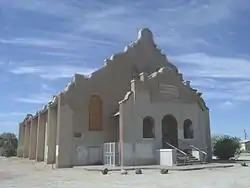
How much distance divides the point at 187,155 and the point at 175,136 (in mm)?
3718

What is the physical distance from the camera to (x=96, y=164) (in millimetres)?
35906

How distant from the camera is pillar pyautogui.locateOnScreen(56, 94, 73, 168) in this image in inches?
1352

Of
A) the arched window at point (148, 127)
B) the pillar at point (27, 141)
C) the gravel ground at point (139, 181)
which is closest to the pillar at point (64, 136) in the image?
the arched window at point (148, 127)

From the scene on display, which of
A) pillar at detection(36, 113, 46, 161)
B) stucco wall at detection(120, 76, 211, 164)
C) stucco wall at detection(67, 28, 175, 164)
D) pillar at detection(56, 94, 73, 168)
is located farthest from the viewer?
pillar at detection(36, 113, 46, 161)

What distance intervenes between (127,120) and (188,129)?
850 centimetres

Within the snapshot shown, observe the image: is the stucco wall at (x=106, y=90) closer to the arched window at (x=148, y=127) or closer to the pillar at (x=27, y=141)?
the arched window at (x=148, y=127)

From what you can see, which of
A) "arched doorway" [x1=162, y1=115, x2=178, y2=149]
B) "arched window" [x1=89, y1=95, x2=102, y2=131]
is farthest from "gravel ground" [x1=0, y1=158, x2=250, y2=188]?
"arched doorway" [x1=162, y1=115, x2=178, y2=149]

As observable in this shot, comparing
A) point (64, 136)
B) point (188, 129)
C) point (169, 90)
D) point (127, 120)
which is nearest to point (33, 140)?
point (64, 136)

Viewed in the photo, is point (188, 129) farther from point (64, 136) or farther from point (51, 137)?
point (51, 137)

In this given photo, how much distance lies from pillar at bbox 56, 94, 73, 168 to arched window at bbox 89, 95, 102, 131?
2.42 m

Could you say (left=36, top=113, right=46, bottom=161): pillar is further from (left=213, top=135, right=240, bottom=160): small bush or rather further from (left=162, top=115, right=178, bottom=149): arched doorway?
(left=213, top=135, right=240, bottom=160): small bush

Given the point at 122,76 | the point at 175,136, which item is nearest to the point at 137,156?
the point at 175,136

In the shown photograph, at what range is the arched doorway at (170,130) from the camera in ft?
122

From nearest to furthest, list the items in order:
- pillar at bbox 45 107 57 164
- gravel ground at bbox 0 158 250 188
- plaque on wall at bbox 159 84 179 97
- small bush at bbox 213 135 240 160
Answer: gravel ground at bbox 0 158 250 188
plaque on wall at bbox 159 84 179 97
pillar at bbox 45 107 57 164
small bush at bbox 213 135 240 160
